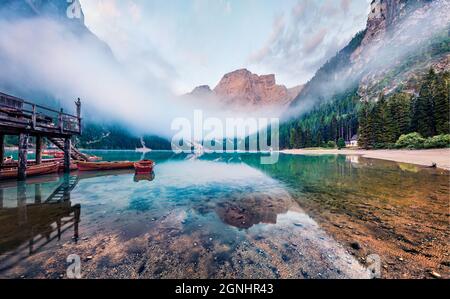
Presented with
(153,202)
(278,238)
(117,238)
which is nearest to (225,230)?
(278,238)

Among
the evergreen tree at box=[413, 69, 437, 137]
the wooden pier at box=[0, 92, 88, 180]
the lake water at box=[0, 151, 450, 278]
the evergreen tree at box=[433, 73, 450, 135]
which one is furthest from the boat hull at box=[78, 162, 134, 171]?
the evergreen tree at box=[413, 69, 437, 137]

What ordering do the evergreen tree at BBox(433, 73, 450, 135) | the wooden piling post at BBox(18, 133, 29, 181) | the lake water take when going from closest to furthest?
the lake water, the wooden piling post at BBox(18, 133, 29, 181), the evergreen tree at BBox(433, 73, 450, 135)

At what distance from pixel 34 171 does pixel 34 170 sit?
0.45ft

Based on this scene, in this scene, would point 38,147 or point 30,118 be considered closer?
point 30,118

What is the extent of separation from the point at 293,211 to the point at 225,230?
14.3 ft

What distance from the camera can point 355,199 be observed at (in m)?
11.0

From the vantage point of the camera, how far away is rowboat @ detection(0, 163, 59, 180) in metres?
16.5

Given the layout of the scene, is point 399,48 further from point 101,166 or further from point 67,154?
point 67,154

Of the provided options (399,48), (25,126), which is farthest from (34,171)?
(399,48)

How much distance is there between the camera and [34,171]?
19.5 m

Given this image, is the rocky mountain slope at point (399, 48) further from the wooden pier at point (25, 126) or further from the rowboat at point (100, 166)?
the wooden pier at point (25, 126)

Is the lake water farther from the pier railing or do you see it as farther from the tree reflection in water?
the pier railing

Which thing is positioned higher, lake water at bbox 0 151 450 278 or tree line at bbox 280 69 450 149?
tree line at bbox 280 69 450 149
